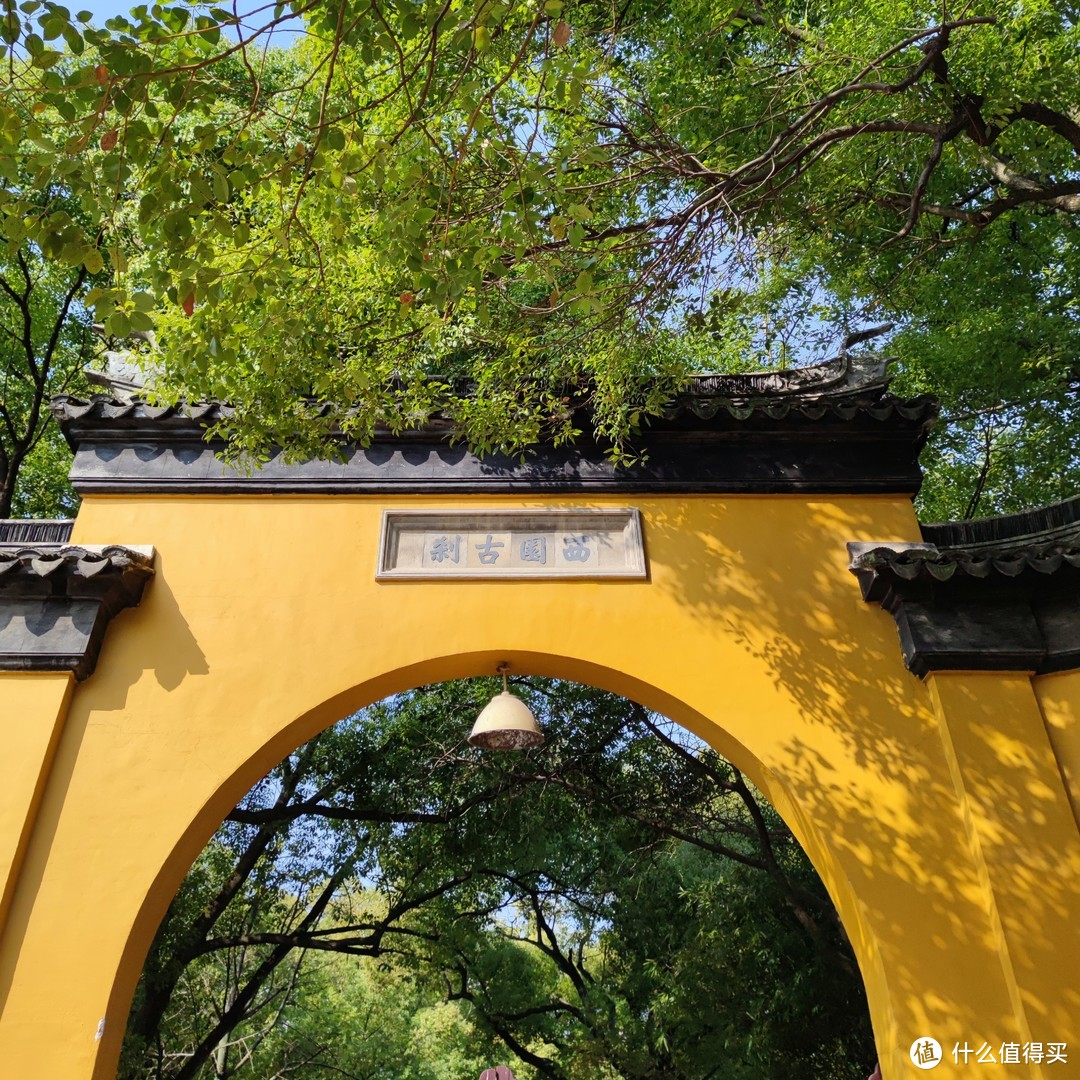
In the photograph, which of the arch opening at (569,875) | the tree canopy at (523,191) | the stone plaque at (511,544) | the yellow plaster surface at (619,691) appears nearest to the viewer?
the tree canopy at (523,191)

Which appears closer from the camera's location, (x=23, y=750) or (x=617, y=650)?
(x=23, y=750)

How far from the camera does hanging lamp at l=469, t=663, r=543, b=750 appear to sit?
13.9 feet

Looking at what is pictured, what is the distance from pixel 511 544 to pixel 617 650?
829 mm

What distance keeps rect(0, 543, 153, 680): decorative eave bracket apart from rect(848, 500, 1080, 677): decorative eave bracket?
3.78 meters

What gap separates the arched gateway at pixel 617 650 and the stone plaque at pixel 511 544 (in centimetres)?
2

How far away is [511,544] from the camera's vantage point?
476 cm

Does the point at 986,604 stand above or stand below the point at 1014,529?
below

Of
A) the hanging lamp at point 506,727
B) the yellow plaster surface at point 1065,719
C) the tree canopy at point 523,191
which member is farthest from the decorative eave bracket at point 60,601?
the yellow plaster surface at point 1065,719

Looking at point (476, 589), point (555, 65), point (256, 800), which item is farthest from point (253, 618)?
point (256, 800)

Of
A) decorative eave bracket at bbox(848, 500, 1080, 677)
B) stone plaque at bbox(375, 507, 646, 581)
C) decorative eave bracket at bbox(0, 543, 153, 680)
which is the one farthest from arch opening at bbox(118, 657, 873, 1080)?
decorative eave bracket at bbox(0, 543, 153, 680)

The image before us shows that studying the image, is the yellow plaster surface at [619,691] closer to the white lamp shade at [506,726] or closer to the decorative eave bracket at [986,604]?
the decorative eave bracket at [986,604]

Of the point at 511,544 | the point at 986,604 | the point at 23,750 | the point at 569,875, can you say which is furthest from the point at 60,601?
the point at 569,875

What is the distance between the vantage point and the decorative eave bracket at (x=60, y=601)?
421 cm

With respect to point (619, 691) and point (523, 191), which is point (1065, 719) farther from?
point (523, 191)
